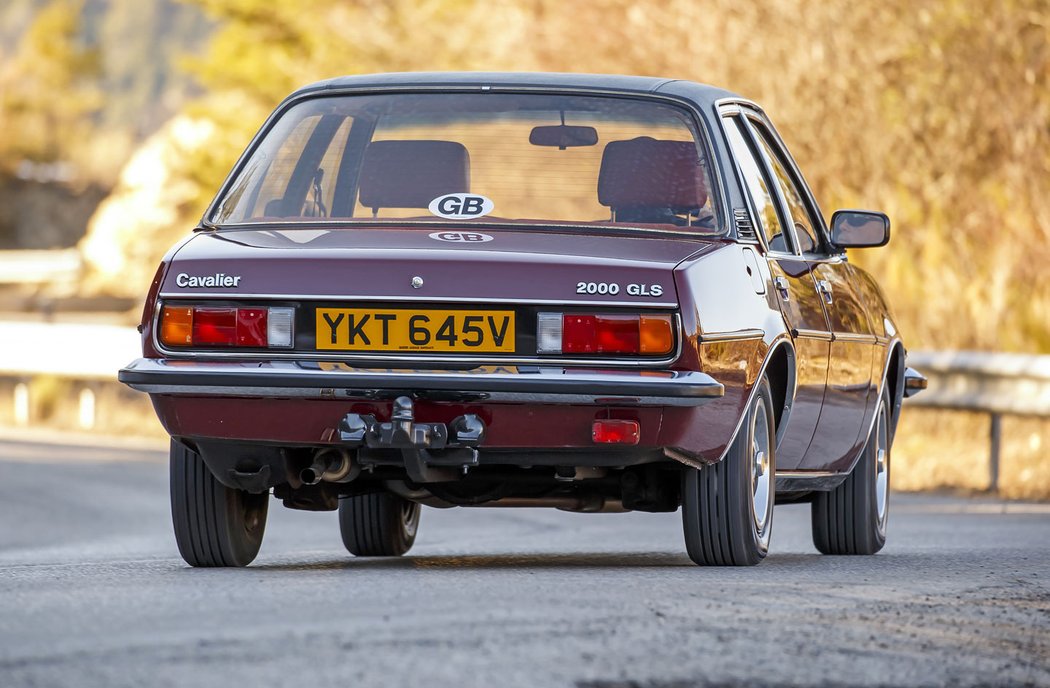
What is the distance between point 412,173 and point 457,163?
0.15 m

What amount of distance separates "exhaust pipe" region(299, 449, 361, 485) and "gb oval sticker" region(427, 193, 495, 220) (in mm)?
843

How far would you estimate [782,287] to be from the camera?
7230 mm

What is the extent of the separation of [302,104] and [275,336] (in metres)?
1.38

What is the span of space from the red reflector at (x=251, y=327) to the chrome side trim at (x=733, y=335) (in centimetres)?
126

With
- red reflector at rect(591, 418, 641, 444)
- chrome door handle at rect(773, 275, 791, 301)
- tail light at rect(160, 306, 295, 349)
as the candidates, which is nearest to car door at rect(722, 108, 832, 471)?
chrome door handle at rect(773, 275, 791, 301)

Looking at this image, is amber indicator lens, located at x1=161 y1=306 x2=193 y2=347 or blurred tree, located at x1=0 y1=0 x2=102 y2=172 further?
blurred tree, located at x1=0 y1=0 x2=102 y2=172

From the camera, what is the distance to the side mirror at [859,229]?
8.09m

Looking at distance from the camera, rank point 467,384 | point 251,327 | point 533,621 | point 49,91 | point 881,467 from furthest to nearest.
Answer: point 49,91 < point 881,467 < point 251,327 < point 467,384 < point 533,621

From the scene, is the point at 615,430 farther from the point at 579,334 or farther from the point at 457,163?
the point at 457,163

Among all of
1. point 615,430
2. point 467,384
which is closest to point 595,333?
point 615,430

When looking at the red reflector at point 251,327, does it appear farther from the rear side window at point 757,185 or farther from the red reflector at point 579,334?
the rear side window at point 757,185

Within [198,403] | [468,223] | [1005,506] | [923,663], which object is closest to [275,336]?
[198,403]

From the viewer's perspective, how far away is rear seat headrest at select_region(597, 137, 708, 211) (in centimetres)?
702

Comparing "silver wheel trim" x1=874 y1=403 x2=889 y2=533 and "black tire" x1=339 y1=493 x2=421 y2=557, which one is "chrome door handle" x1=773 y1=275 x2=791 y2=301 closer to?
"silver wheel trim" x1=874 y1=403 x2=889 y2=533
